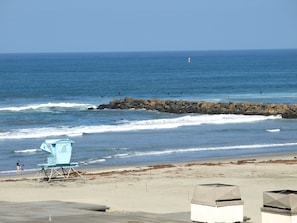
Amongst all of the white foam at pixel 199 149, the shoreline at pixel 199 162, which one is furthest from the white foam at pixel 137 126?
the shoreline at pixel 199 162

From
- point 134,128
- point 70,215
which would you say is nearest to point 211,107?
point 134,128

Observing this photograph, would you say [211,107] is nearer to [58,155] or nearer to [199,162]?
[199,162]

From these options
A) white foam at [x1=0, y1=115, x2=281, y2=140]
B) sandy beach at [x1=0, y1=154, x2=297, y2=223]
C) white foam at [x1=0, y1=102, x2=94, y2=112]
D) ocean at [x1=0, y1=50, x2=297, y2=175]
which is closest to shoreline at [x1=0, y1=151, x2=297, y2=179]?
→ sandy beach at [x1=0, y1=154, x2=297, y2=223]

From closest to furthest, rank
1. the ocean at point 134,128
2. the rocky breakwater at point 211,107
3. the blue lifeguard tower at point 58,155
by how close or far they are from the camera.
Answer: the blue lifeguard tower at point 58,155 → the ocean at point 134,128 → the rocky breakwater at point 211,107

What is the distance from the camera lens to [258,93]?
9562cm

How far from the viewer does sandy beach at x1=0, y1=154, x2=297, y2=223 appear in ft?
76.1

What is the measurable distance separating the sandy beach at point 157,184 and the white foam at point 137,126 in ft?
60.6

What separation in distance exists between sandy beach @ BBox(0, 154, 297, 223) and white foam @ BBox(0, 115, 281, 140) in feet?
60.6

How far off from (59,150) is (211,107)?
40695 mm

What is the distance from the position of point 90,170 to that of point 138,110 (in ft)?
128

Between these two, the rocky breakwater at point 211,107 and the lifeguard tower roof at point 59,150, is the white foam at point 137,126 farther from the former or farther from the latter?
the lifeguard tower roof at point 59,150

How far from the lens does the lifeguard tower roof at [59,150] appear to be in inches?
1172

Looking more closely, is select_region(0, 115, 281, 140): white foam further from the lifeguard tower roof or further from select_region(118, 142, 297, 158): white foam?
the lifeguard tower roof

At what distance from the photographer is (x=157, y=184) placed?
27969 millimetres
